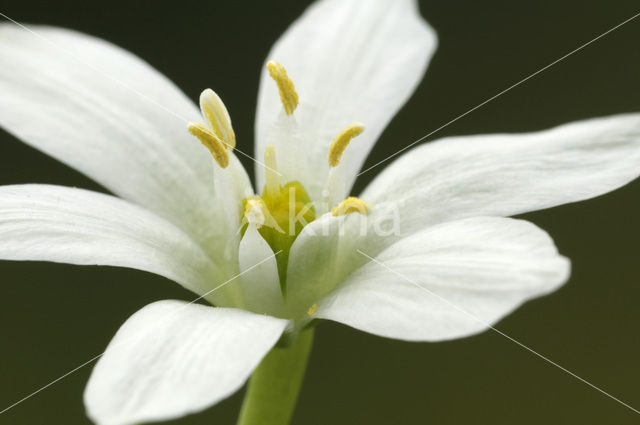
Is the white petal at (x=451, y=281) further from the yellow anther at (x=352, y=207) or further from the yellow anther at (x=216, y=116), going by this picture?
the yellow anther at (x=216, y=116)

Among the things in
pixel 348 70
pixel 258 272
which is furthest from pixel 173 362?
pixel 348 70

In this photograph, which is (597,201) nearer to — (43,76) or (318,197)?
Result: (318,197)

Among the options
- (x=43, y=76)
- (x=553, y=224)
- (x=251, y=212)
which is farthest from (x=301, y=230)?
(x=553, y=224)

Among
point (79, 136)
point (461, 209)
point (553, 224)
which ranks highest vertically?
point (79, 136)

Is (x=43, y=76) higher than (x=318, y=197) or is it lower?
higher

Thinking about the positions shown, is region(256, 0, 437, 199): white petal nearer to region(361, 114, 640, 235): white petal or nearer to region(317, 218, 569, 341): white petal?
region(361, 114, 640, 235): white petal

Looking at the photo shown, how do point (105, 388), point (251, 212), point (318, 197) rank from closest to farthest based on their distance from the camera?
point (105, 388), point (251, 212), point (318, 197)

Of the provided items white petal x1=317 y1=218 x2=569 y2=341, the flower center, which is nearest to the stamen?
the flower center

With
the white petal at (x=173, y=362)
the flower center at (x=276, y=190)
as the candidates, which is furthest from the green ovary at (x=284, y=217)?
the white petal at (x=173, y=362)
